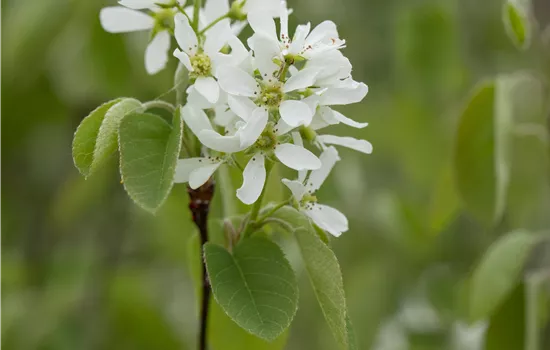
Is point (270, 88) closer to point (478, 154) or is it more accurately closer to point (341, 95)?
point (341, 95)

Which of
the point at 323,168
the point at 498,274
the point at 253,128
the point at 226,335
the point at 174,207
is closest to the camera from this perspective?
the point at 253,128

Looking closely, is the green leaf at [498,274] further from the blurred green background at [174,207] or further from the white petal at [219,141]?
the white petal at [219,141]

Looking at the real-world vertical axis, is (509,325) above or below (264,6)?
below

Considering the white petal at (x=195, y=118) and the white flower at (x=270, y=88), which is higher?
→ the white flower at (x=270, y=88)

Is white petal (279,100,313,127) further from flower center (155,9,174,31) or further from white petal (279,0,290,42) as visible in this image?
flower center (155,9,174,31)

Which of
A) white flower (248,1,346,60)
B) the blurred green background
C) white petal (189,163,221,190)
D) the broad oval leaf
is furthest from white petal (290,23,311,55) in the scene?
the blurred green background

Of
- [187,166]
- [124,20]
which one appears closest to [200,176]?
[187,166]

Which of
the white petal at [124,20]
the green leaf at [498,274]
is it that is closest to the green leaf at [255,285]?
the white petal at [124,20]
